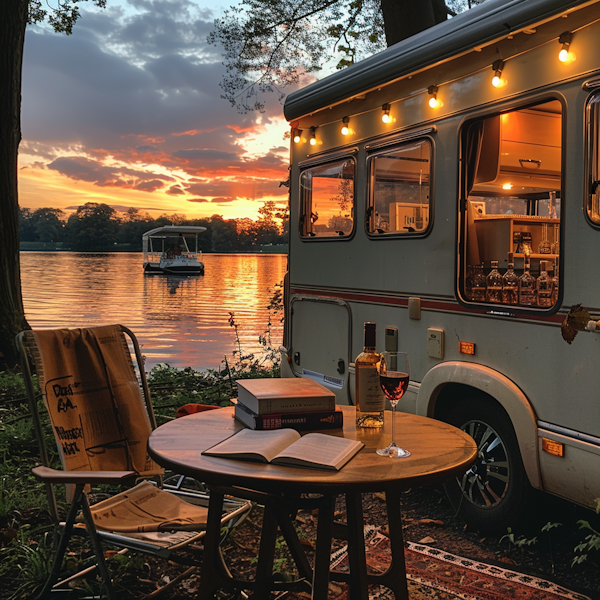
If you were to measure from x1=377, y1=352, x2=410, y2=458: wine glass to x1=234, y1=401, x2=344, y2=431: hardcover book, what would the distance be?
8.9 inches

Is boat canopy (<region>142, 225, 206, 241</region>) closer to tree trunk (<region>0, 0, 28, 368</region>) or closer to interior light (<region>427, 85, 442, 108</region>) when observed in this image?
tree trunk (<region>0, 0, 28, 368</region>)

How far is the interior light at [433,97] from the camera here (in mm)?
3830

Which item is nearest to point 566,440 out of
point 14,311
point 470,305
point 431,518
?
point 470,305

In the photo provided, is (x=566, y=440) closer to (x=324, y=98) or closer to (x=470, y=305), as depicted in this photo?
(x=470, y=305)

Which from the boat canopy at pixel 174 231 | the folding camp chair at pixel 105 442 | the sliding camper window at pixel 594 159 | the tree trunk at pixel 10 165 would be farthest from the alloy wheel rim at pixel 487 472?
the boat canopy at pixel 174 231

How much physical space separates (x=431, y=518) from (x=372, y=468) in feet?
7.07

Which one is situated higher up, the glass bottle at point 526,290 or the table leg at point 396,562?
the glass bottle at point 526,290

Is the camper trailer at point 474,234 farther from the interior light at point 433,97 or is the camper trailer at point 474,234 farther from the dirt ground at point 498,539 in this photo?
the dirt ground at point 498,539

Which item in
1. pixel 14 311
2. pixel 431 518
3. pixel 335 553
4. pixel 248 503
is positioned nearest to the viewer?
pixel 248 503

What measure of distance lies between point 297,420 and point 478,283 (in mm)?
1952

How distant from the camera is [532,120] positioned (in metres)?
4.22

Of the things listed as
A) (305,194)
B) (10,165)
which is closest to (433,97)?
(305,194)

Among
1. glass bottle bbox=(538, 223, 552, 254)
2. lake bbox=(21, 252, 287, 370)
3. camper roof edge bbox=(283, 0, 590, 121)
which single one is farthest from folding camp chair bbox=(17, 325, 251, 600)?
lake bbox=(21, 252, 287, 370)

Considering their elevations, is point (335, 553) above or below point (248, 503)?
below
